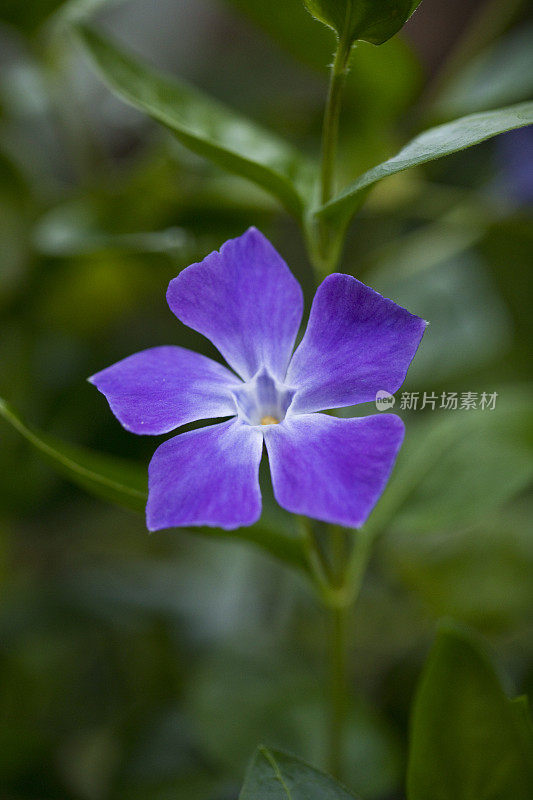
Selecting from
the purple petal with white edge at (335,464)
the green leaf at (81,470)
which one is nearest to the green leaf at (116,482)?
the green leaf at (81,470)

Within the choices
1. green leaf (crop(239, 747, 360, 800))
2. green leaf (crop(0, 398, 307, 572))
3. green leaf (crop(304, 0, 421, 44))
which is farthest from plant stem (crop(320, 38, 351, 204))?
green leaf (crop(239, 747, 360, 800))

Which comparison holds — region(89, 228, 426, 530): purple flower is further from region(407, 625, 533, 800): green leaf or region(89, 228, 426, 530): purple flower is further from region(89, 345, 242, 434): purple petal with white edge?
region(407, 625, 533, 800): green leaf

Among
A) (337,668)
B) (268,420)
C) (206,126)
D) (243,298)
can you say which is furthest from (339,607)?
(206,126)

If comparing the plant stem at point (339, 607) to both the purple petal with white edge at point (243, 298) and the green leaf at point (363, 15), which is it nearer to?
the purple petal with white edge at point (243, 298)

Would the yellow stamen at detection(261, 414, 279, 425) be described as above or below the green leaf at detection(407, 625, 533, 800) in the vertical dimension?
above

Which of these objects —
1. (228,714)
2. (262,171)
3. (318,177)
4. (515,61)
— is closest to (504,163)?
(515,61)

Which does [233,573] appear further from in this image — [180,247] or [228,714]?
[180,247]
